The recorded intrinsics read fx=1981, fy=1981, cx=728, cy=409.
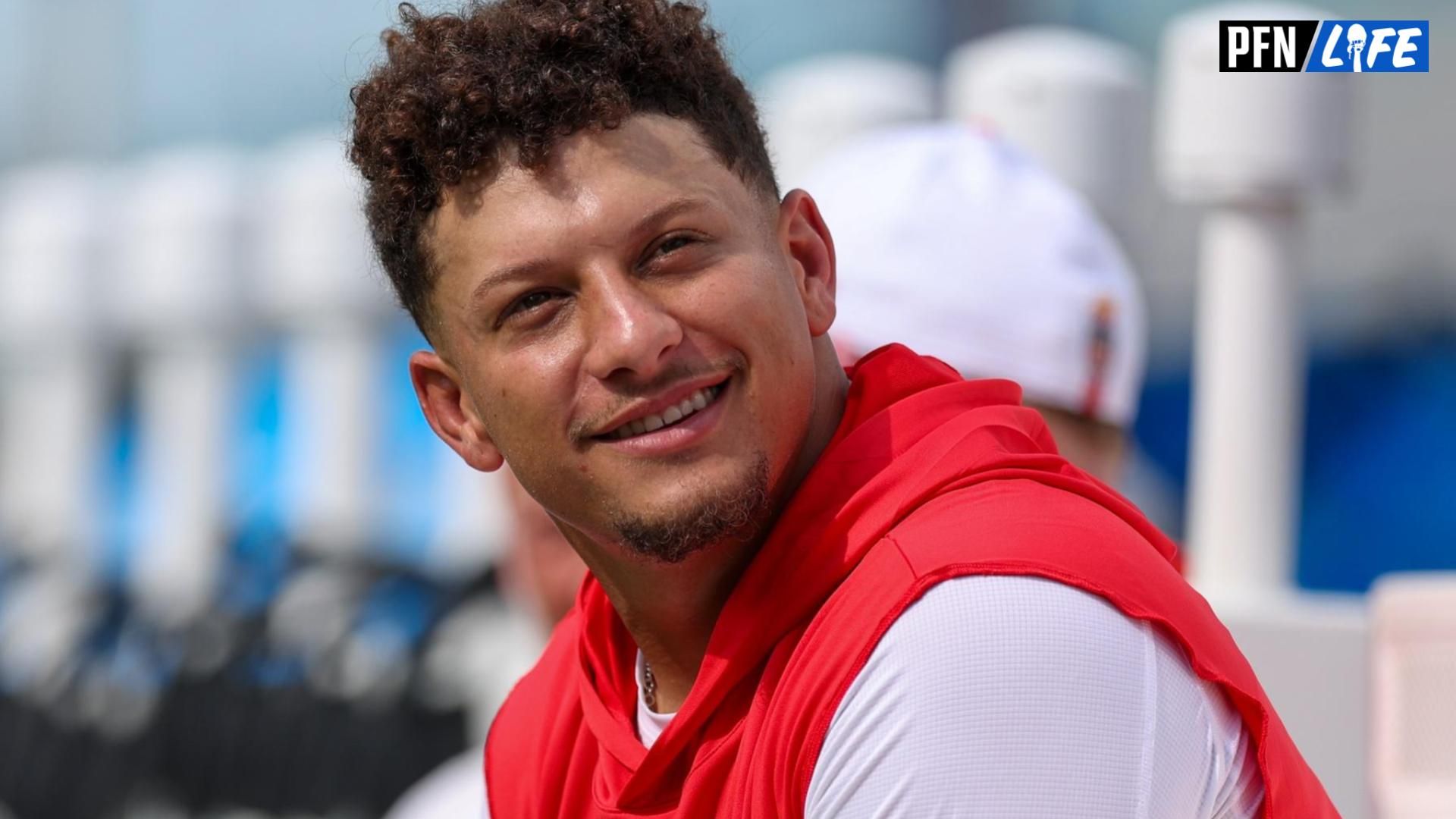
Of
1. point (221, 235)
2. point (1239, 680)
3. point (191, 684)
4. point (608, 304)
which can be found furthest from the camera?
point (221, 235)

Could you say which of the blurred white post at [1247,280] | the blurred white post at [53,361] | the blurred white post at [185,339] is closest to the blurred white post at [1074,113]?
the blurred white post at [1247,280]

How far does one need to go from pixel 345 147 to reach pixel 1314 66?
1508 mm

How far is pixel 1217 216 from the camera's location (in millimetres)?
2773

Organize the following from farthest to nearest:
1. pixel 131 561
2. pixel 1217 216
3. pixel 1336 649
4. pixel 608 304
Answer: pixel 131 561, pixel 1217 216, pixel 1336 649, pixel 608 304

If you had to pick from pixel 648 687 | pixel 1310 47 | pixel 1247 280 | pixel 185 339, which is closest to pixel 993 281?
pixel 1247 280

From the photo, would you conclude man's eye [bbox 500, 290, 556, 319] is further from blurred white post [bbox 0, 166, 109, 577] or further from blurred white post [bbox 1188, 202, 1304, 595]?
blurred white post [bbox 0, 166, 109, 577]

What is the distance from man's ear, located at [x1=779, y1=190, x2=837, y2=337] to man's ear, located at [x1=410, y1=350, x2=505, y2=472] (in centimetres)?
28

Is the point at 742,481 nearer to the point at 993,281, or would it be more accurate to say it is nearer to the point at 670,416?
the point at 670,416

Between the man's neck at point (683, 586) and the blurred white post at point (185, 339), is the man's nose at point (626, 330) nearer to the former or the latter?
the man's neck at point (683, 586)

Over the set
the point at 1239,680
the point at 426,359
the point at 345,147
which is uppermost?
the point at 345,147

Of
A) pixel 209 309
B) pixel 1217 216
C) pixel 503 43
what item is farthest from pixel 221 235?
pixel 503 43

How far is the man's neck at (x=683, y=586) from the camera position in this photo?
5.02 ft

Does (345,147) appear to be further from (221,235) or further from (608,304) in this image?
(221,235)

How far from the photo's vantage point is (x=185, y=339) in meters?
5.34
